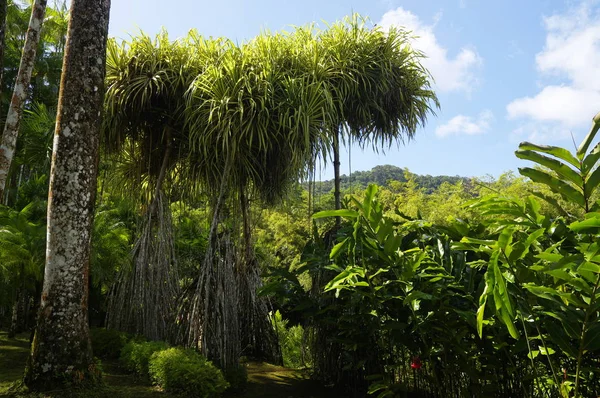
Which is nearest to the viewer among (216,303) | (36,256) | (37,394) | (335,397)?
(37,394)

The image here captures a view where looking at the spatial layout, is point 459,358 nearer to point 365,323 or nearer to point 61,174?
point 365,323

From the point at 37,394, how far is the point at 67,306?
0.56 meters

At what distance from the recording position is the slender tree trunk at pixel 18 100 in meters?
4.20

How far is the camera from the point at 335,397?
3.74m

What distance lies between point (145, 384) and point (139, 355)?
0.27m

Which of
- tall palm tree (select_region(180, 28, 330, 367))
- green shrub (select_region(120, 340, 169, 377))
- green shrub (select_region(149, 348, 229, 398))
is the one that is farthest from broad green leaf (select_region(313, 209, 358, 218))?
green shrub (select_region(120, 340, 169, 377))

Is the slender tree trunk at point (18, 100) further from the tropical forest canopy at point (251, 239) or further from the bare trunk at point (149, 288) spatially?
the bare trunk at point (149, 288)

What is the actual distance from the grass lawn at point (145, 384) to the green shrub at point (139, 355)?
3.3 inches

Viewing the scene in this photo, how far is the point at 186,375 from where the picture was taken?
3.40 meters

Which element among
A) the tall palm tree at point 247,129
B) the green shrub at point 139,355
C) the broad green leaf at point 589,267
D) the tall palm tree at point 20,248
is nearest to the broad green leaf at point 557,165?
the broad green leaf at point 589,267

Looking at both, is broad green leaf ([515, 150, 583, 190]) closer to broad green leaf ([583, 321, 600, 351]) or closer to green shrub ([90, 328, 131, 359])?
broad green leaf ([583, 321, 600, 351])

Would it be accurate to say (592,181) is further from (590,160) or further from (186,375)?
(186,375)

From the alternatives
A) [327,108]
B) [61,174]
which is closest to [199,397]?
[61,174]

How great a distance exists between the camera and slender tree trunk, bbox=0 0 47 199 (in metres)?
4.20
